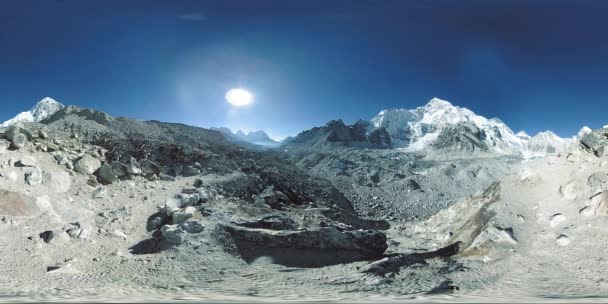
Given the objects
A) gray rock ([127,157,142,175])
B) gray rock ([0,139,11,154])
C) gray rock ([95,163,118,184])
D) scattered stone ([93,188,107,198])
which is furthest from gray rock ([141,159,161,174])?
gray rock ([0,139,11,154])

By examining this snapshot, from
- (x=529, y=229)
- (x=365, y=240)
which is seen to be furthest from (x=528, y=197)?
(x=365, y=240)

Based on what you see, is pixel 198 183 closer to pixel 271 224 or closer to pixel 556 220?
pixel 271 224

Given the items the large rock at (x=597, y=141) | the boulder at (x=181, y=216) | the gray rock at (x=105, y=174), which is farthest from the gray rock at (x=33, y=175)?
the large rock at (x=597, y=141)

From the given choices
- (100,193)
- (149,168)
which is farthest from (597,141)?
(100,193)

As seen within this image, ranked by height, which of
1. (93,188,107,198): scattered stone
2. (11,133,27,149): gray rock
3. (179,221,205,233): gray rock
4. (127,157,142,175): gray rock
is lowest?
(179,221,205,233): gray rock

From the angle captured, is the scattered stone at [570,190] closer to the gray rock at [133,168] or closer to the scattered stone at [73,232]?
the scattered stone at [73,232]

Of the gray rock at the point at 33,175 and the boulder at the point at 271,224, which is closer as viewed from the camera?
the boulder at the point at 271,224

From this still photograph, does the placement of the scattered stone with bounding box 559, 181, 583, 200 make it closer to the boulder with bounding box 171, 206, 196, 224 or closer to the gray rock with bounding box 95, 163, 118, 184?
the boulder with bounding box 171, 206, 196, 224
